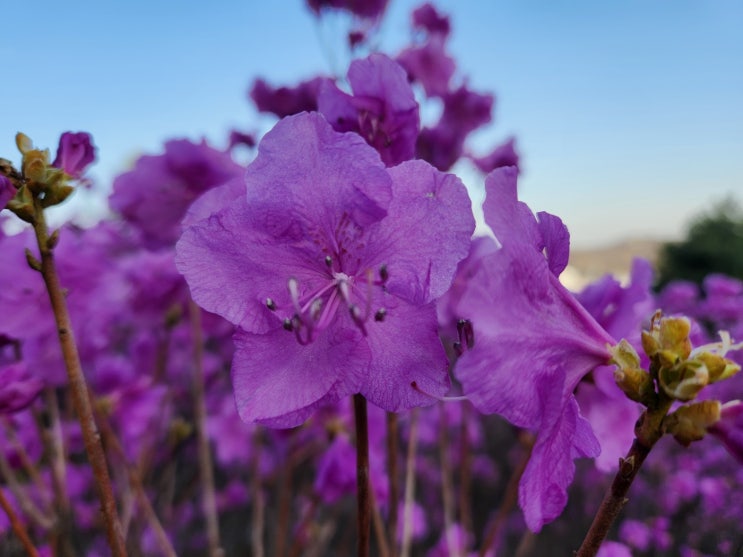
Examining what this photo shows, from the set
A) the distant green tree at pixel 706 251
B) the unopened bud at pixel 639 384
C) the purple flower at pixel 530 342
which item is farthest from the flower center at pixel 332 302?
the distant green tree at pixel 706 251

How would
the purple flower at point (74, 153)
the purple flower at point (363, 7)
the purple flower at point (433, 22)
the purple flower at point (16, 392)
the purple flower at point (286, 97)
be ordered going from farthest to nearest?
the purple flower at point (433, 22) → the purple flower at point (363, 7) → the purple flower at point (286, 97) → the purple flower at point (16, 392) → the purple flower at point (74, 153)

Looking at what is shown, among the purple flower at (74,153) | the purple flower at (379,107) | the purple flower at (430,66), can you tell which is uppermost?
the purple flower at (430,66)

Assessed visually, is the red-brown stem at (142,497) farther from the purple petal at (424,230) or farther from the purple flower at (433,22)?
the purple flower at (433,22)

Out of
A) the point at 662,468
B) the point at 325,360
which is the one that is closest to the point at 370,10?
the point at 325,360

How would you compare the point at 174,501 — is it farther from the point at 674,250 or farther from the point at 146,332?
the point at 674,250

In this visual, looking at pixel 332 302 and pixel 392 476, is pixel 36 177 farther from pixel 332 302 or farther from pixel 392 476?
pixel 392 476

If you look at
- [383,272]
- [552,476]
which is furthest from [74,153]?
[552,476]
